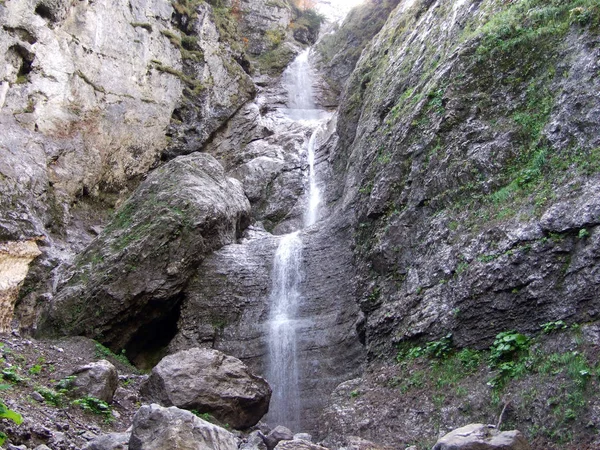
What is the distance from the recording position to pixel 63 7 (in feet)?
68.5

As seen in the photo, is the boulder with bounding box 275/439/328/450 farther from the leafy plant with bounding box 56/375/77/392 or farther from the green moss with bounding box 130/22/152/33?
the green moss with bounding box 130/22/152/33

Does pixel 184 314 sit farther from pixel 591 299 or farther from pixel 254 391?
pixel 591 299

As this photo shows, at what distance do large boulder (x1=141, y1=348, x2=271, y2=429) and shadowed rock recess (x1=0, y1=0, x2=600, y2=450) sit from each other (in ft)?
0.29

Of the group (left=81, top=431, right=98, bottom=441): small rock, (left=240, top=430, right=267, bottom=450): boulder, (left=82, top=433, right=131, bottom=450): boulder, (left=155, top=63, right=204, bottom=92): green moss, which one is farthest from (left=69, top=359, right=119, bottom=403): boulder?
(left=155, top=63, right=204, bottom=92): green moss

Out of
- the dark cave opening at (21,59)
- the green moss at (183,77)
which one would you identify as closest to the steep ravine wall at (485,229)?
the dark cave opening at (21,59)

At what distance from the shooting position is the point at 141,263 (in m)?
14.6

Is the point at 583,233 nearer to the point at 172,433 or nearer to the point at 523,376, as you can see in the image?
the point at 523,376

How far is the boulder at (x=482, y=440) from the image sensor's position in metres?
6.19

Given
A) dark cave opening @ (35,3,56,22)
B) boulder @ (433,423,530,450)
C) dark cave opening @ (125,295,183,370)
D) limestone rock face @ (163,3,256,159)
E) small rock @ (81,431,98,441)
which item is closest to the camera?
boulder @ (433,423,530,450)

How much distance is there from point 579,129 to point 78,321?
472 inches

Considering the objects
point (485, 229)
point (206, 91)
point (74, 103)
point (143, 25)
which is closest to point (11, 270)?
point (74, 103)

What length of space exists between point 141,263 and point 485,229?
8.96m

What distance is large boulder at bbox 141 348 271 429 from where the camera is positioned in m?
10.5

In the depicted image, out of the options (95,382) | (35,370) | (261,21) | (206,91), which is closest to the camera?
(95,382)
